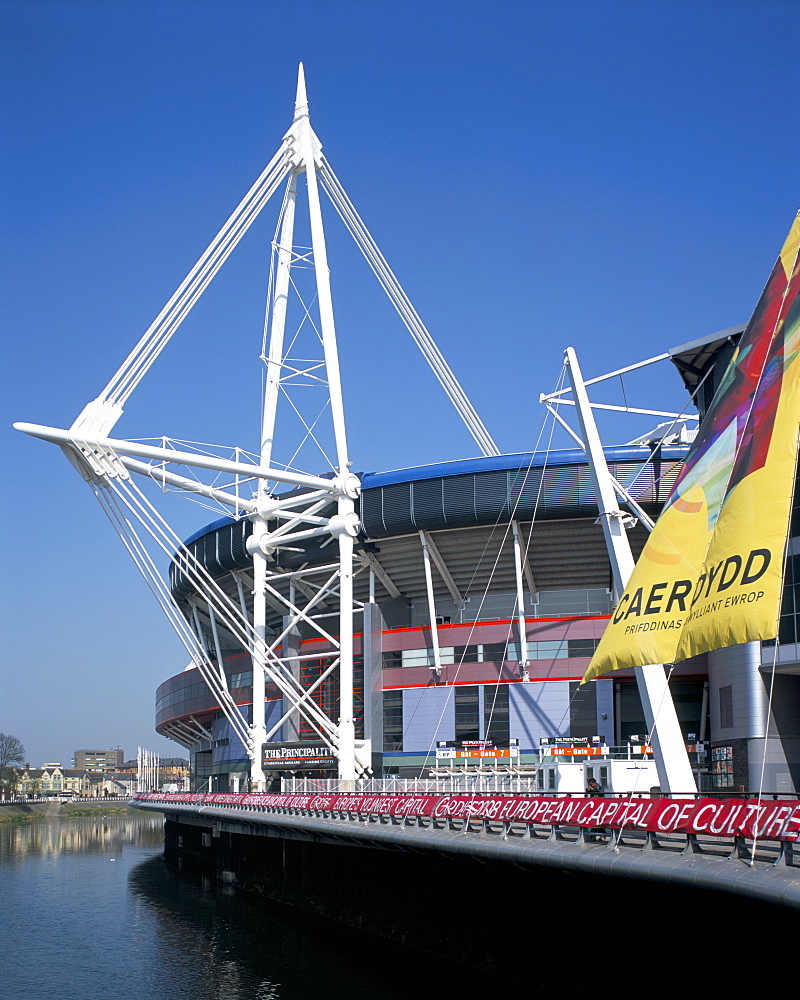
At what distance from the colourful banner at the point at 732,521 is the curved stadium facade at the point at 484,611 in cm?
2841

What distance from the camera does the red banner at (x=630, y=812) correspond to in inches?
725

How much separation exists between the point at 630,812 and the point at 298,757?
37784 millimetres

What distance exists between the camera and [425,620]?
6744 cm

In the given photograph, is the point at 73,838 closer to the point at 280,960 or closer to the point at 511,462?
the point at 511,462

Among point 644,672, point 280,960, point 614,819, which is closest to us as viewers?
point 614,819

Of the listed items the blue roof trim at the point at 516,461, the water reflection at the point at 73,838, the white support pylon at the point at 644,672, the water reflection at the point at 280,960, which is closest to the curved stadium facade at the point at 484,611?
the blue roof trim at the point at 516,461

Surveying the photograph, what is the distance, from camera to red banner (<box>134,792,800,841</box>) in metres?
18.4

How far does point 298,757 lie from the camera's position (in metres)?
58.2


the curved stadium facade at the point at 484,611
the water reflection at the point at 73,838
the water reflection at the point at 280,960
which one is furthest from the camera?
the water reflection at the point at 73,838


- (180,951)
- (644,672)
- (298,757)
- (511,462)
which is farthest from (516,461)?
(180,951)

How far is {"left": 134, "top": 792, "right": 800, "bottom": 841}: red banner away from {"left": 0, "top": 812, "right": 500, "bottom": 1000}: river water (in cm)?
441

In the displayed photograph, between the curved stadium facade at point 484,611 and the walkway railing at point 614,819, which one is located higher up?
the curved stadium facade at point 484,611

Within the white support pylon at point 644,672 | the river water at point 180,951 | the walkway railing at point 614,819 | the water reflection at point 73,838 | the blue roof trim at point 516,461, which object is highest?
the blue roof trim at point 516,461

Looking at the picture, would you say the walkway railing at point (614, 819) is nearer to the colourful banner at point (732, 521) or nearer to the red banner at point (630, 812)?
the red banner at point (630, 812)
